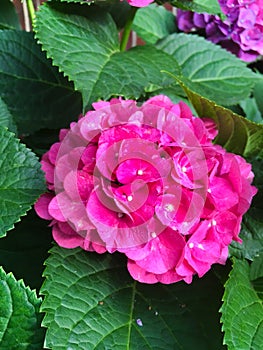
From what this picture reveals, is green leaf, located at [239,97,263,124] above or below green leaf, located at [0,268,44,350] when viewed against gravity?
below

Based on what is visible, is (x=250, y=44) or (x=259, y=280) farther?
(x=250, y=44)

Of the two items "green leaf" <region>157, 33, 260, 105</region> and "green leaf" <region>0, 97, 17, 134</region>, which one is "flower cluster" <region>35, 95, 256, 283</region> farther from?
"green leaf" <region>157, 33, 260, 105</region>

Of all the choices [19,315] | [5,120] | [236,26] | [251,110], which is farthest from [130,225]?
[251,110]

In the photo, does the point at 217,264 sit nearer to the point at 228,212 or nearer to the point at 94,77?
the point at 228,212

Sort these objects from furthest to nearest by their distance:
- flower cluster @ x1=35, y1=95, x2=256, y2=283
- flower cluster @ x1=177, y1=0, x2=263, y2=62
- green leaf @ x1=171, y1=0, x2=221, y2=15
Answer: flower cluster @ x1=177, y1=0, x2=263, y2=62 < green leaf @ x1=171, y1=0, x2=221, y2=15 < flower cluster @ x1=35, y1=95, x2=256, y2=283

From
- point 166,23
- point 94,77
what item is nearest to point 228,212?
point 94,77

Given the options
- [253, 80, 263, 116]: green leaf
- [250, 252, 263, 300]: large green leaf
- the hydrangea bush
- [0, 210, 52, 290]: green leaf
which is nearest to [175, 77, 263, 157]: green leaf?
the hydrangea bush

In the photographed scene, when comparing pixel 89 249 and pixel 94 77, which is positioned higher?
pixel 94 77

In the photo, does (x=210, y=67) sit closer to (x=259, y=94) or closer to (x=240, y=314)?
(x=259, y=94)
